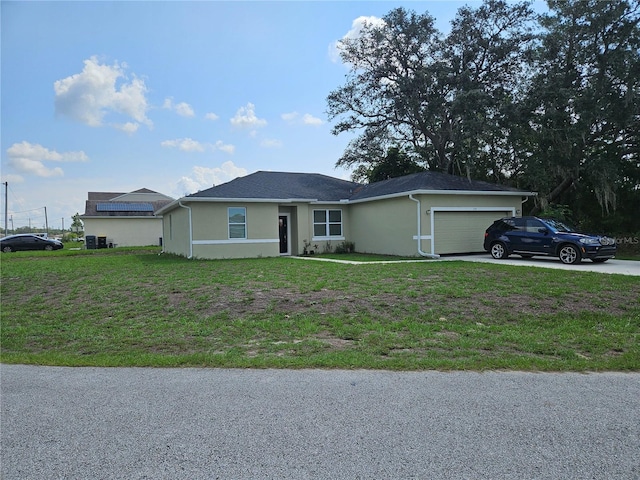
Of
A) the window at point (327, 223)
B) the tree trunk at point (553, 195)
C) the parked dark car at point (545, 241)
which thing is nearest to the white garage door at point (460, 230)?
the parked dark car at point (545, 241)

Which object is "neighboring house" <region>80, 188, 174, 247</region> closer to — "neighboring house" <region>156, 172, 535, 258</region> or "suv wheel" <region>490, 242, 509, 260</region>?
"neighboring house" <region>156, 172, 535, 258</region>

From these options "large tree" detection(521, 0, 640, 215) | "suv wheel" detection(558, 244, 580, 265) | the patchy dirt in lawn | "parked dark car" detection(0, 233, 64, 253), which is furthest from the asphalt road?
"parked dark car" detection(0, 233, 64, 253)

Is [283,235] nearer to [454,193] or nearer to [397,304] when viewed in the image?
[454,193]

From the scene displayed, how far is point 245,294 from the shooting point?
30.6 feet

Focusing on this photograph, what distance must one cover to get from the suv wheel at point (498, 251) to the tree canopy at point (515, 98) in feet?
18.7

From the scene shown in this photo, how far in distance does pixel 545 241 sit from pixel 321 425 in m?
13.5

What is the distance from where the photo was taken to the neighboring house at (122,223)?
1382 inches

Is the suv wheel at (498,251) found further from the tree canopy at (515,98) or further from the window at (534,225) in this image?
the tree canopy at (515,98)

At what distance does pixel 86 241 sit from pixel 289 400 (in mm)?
32586

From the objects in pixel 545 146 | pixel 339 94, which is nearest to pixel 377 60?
pixel 339 94

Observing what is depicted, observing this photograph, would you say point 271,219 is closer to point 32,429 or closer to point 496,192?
point 496,192

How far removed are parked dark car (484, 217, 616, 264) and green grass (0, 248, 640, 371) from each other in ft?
10.3

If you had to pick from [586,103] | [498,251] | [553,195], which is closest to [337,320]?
[498,251]

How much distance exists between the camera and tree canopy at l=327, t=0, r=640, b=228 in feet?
62.5
